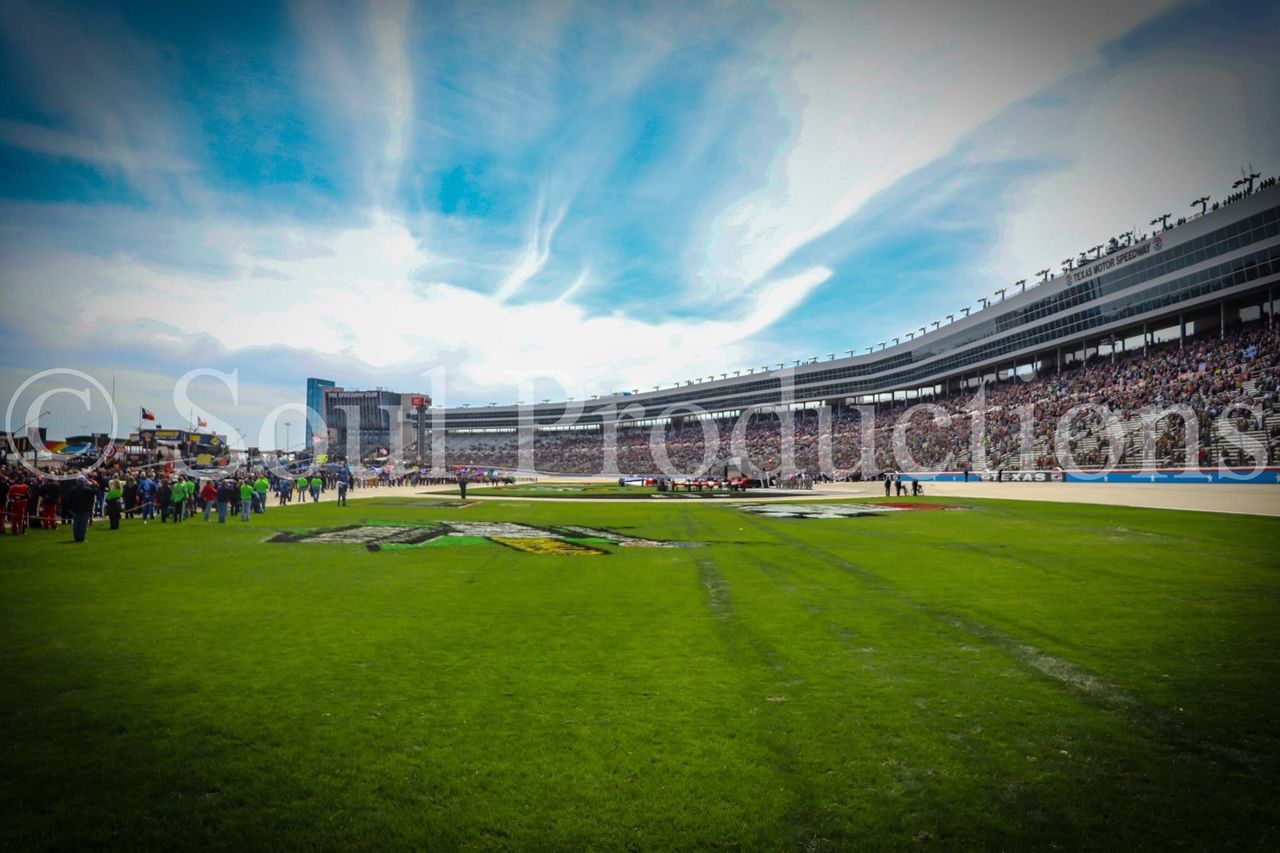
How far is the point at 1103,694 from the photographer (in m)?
6.75

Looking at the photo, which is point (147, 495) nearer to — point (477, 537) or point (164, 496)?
point (164, 496)

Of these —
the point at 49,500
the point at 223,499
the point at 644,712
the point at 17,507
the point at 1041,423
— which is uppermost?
the point at 1041,423

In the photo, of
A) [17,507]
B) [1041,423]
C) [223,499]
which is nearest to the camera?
[17,507]

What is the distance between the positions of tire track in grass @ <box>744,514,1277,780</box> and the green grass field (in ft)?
0.12

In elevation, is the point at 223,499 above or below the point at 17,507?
below

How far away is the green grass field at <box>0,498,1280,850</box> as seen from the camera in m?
4.57

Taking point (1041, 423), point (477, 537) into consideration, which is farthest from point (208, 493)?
point (1041, 423)

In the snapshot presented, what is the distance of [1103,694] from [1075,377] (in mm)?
71165

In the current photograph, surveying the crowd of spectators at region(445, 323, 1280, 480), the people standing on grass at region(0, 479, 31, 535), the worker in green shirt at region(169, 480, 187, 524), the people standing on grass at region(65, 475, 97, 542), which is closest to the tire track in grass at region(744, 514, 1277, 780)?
the people standing on grass at region(65, 475, 97, 542)

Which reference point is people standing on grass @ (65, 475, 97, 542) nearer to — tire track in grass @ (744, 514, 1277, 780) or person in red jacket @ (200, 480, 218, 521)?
person in red jacket @ (200, 480, 218, 521)

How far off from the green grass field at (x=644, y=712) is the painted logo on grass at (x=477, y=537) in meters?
6.01

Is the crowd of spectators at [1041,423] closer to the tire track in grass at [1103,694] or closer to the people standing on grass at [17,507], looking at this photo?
the tire track in grass at [1103,694]

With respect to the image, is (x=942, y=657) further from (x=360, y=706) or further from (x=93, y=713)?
(x=93, y=713)

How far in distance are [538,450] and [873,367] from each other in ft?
256
